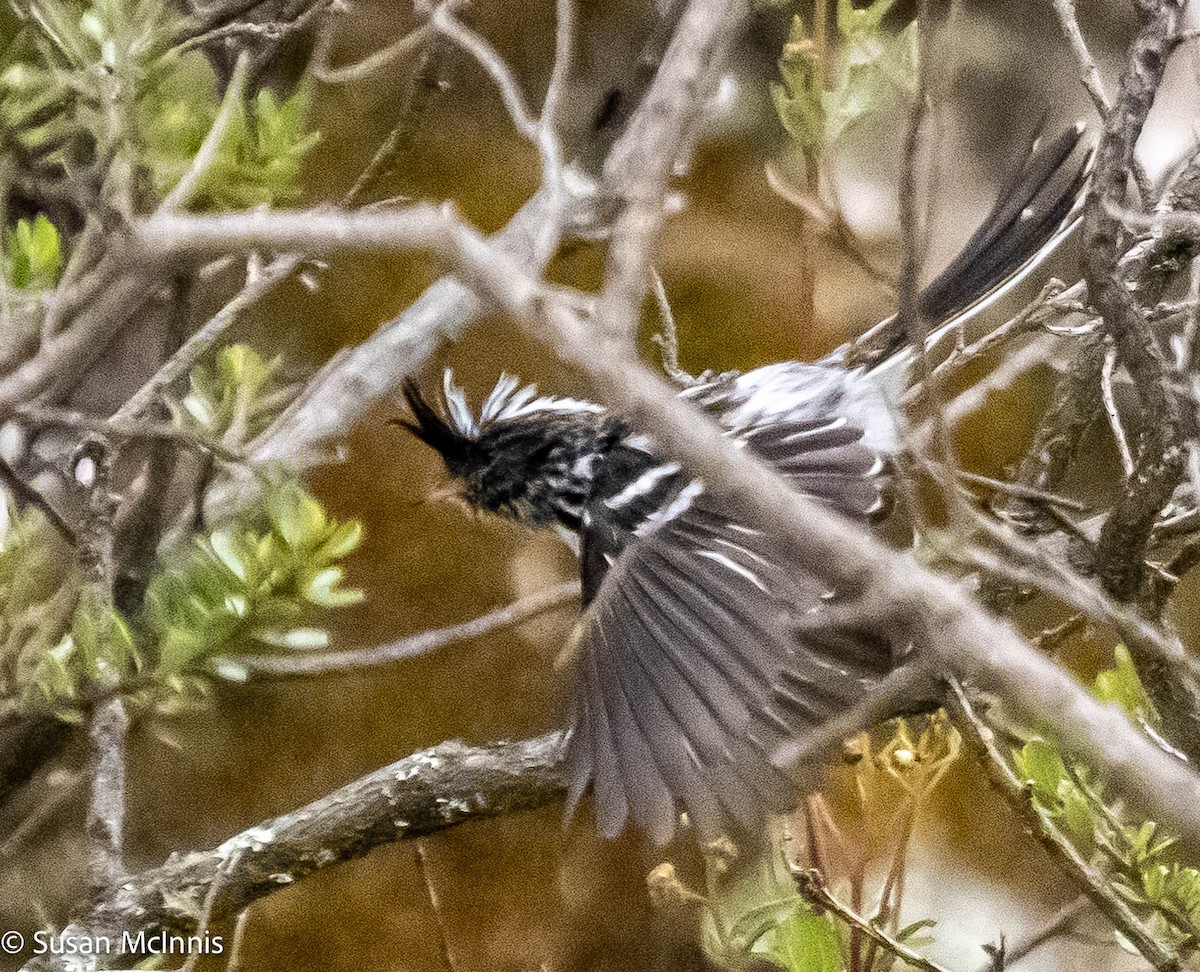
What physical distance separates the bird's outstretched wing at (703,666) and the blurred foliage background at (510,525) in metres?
0.57

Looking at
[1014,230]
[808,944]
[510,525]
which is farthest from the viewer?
[510,525]

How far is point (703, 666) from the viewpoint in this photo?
0.86 meters

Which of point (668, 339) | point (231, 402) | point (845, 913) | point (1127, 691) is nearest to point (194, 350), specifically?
point (231, 402)

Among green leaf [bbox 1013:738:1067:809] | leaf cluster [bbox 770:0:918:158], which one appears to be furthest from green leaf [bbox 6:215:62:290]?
green leaf [bbox 1013:738:1067:809]

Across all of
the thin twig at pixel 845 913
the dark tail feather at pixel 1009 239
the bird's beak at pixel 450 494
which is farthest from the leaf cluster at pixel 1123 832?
the bird's beak at pixel 450 494

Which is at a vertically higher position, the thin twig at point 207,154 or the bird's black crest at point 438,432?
the thin twig at point 207,154

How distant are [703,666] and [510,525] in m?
0.77

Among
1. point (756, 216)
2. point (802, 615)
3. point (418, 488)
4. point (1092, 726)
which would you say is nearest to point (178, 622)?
point (802, 615)

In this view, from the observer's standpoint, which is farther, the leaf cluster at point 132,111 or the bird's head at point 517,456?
the bird's head at point 517,456

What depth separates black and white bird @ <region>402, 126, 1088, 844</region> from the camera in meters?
0.84

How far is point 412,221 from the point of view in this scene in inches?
16.5

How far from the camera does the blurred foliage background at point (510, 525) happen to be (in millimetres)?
1535

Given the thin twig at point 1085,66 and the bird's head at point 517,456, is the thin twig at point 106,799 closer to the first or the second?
the bird's head at point 517,456

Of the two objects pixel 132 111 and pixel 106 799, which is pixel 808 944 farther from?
pixel 132 111
